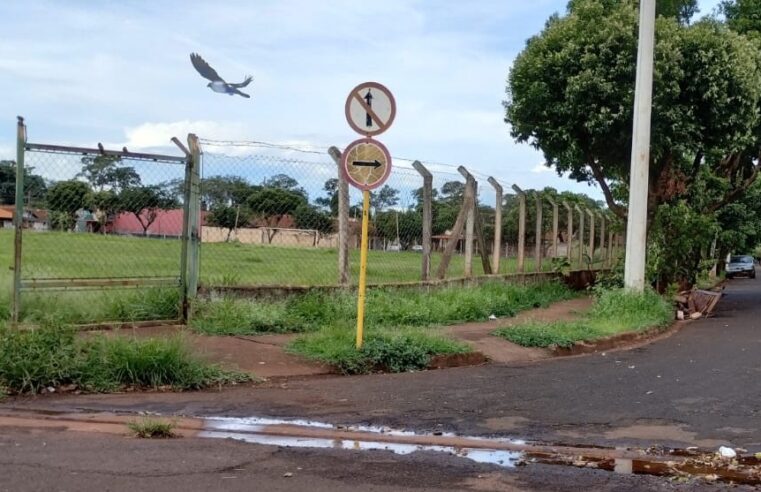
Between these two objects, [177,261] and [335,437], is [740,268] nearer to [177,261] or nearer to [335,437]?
[177,261]

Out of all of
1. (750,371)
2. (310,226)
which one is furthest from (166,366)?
(750,371)

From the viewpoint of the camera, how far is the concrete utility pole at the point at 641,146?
506 inches

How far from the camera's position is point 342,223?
10789mm

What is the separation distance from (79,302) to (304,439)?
14.8 feet

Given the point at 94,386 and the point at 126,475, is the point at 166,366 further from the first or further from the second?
the point at 126,475

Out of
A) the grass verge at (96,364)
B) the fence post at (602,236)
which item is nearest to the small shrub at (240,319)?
the grass verge at (96,364)

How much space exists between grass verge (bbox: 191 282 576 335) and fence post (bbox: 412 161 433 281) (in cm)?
44

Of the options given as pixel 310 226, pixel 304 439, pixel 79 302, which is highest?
pixel 310 226

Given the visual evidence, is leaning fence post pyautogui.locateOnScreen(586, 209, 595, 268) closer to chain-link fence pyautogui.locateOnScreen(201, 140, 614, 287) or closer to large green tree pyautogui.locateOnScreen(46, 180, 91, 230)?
chain-link fence pyautogui.locateOnScreen(201, 140, 614, 287)

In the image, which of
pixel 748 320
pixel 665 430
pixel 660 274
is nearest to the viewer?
pixel 665 430

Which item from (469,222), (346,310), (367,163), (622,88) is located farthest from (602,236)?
(367,163)

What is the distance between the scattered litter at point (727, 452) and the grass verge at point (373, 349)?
3.65m

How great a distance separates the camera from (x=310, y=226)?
10.6 metres

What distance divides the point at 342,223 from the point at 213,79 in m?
2.75
